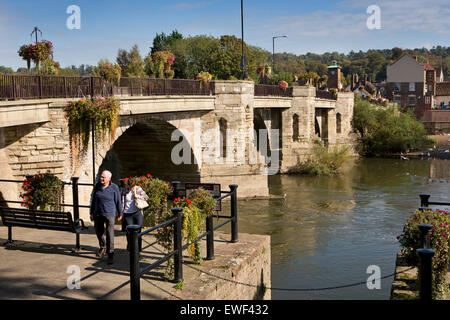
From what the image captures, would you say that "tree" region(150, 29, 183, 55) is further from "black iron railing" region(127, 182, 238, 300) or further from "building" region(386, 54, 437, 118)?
"black iron railing" region(127, 182, 238, 300)

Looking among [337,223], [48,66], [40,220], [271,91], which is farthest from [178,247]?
[271,91]

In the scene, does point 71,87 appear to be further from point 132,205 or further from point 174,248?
point 174,248

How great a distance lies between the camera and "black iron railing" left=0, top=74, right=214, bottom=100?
42.5 ft

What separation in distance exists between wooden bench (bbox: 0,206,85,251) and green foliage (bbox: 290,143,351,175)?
3146 cm

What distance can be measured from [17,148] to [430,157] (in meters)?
44.9

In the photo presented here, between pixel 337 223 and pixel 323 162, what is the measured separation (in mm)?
16425

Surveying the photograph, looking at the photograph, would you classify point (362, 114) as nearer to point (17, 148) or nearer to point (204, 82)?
point (204, 82)

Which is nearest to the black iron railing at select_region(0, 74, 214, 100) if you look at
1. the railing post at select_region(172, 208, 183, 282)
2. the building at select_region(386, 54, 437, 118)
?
the railing post at select_region(172, 208, 183, 282)

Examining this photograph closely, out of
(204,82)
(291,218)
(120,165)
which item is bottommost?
(291,218)

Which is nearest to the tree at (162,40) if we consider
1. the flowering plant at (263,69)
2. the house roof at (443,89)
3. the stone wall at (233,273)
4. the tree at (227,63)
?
the tree at (227,63)

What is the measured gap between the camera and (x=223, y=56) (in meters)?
64.6

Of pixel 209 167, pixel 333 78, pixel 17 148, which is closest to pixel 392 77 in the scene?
pixel 333 78

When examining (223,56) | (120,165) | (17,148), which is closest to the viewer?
(17,148)

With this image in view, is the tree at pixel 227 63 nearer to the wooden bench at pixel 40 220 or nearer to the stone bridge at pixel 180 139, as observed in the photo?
the stone bridge at pixel 180 139
